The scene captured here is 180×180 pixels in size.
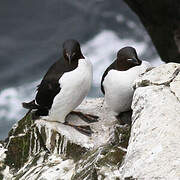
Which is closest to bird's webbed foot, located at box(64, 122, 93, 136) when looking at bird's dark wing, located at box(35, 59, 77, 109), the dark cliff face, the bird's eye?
bird's dark wing, located at box(35, 59, 77, 109)

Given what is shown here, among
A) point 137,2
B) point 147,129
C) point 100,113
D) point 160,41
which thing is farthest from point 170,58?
point 147,129

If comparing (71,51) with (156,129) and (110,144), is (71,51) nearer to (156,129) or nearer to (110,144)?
(110,144)

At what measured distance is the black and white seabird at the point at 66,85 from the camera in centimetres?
611

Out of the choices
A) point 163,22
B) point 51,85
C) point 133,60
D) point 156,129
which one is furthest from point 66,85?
point 163,22

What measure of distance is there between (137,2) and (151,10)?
1.27ft

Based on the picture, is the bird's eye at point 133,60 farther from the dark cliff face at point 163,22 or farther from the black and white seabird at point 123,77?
the dark cliff face at point 163,22

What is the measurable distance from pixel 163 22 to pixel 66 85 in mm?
6946

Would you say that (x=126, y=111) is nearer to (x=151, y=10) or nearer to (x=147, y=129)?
(x=147, y=129)

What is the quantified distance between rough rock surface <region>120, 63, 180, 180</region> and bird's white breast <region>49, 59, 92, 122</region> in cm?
102

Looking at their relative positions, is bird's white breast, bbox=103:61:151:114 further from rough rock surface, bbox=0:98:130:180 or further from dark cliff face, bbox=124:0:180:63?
dark cliff face, bbox=124:0:180:63

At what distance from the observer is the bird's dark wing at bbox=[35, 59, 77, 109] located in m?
6.18

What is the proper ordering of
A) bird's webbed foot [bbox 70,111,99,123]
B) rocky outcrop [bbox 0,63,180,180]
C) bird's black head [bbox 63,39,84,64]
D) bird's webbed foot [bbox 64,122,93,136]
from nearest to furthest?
1. rocky outcrop [bbox 0,63,180,180]
2. bird's black head [bbox 63,39,84,64]
3. bird's webbed foot [bbox 64,122,93,136]
4. bird's webbed foot [bbox 70,111,99,123]

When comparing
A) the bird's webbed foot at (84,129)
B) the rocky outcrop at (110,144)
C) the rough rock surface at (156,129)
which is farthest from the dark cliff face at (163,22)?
the rough rock surface at (156,129)

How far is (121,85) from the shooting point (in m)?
5.84
